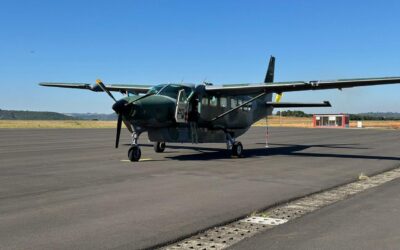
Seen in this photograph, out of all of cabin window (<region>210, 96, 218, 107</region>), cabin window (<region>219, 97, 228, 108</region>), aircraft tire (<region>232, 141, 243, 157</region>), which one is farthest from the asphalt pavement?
cabin window (<region>219, 97, 228, 108</region>)

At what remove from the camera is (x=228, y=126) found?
20.0m

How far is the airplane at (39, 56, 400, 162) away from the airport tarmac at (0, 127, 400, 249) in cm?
132

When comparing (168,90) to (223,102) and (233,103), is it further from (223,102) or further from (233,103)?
(233,103)

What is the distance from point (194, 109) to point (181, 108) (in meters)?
1.07

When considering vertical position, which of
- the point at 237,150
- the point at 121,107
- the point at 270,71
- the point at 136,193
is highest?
the point at 270,71

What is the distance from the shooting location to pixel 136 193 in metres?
9.11

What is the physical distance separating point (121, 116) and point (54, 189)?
6.11 meters

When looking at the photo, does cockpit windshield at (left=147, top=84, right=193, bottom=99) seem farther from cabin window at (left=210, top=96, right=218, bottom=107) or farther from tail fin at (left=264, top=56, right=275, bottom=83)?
tail fin at (left=264, top=56, right=275, bottom=83)

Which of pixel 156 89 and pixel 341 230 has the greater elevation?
pixel 156 89

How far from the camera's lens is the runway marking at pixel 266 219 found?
18.5ft

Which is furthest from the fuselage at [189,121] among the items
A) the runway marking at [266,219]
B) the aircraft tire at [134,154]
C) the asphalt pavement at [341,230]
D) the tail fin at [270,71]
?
the asphalt pavement at [341,230]

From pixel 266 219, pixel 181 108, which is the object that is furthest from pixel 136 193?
pixel 181 108

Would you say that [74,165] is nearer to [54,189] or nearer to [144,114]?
[144,114]

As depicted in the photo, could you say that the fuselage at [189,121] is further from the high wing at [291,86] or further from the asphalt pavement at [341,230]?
the asphalt pavement at [341,230]
